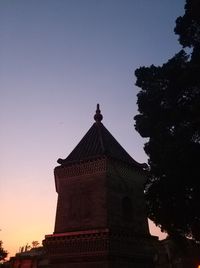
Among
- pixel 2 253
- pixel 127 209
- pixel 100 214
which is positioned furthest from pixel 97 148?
pixel 2 253

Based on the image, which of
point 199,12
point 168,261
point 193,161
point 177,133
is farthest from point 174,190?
point 168,261

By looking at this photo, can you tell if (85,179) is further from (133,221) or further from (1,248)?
(1,248)

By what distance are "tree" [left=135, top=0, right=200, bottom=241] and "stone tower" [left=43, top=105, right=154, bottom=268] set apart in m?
0.89

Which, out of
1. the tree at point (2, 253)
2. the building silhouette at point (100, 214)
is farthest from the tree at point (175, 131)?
the tree at point (2, 253)

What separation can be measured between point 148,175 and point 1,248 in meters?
29.7

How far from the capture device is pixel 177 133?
1050 centimetres

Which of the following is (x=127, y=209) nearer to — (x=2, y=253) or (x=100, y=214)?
(x=100, y=214)

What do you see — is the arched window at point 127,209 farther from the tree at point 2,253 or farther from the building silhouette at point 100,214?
the tree at point 2,253

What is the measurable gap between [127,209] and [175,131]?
3264 millimetres

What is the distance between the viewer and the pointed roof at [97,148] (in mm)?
11176

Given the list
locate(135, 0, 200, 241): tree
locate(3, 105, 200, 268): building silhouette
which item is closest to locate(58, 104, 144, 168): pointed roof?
locate(3, 105, 200, 268): building silhouette

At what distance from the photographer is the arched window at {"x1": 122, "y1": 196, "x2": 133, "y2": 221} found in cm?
1048

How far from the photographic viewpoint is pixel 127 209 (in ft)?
35.3

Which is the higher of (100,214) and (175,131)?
(175,131)
